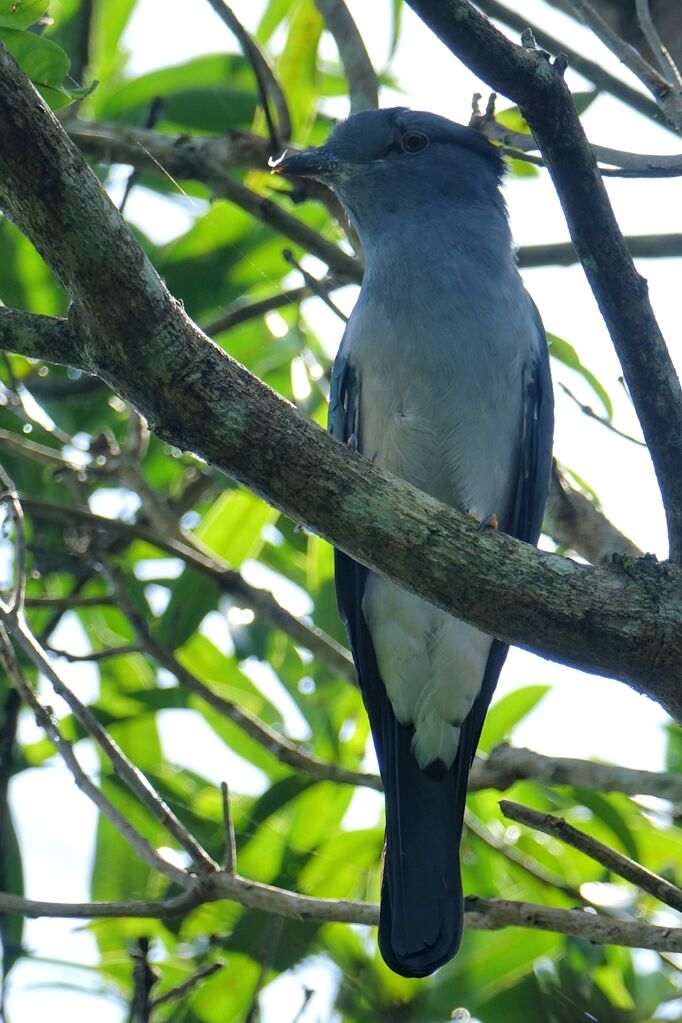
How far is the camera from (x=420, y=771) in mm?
4090

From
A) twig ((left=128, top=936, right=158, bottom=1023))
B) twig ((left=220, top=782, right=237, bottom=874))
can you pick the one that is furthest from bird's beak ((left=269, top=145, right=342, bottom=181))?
twig ((left=128, top=936, right=158, bottom=1023))

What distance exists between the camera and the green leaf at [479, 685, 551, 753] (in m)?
4.79

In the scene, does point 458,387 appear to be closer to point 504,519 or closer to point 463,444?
point 463,444

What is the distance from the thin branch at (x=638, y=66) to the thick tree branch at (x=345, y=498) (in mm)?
1274

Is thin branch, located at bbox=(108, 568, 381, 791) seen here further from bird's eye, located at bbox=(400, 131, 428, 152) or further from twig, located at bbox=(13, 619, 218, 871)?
bird's eye, located at bbox=(400, 131, 428, 152)

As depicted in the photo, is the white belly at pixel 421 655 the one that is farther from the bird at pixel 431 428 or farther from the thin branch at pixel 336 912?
the thin branch at pixel 336 912

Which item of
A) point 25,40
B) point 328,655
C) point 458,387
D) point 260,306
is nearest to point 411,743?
point 328,655

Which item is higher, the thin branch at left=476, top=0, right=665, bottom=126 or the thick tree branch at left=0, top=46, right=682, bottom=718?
the thin branch at left=476, top=0, right=665, bottom=126

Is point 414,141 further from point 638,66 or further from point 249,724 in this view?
point 249,724

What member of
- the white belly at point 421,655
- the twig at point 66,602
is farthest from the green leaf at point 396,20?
the twig at point 66,602

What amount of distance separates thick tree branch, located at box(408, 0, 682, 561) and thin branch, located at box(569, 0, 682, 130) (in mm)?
454

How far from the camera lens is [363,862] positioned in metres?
4.28

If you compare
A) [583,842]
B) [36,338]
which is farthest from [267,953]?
[36,338]

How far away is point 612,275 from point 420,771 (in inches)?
75.7
